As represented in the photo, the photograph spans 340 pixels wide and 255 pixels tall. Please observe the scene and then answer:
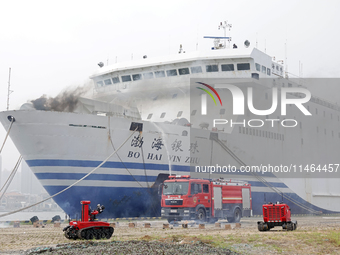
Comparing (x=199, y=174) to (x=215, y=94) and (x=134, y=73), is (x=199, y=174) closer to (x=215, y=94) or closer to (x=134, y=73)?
(x=215, y=94)

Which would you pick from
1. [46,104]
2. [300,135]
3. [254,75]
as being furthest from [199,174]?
[300,135]

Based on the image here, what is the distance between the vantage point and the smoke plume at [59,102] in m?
21.0

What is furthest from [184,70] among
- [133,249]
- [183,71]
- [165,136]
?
[133,249]

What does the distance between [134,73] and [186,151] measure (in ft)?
24.5

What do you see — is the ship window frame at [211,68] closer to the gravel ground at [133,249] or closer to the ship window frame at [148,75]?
the ship window frame at [148,75]

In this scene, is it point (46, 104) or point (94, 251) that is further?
point (46, 104)

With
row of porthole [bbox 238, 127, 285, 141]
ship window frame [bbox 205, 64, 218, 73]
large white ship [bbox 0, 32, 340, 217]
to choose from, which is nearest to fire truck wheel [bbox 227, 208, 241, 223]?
large white ship [bbox 0, 32, 340, 217]

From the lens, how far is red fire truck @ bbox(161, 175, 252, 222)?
802 inches

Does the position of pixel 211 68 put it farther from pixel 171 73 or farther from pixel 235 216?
pixel 235 216

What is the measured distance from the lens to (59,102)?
71.1 ft

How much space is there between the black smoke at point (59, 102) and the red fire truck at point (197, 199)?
638 cm

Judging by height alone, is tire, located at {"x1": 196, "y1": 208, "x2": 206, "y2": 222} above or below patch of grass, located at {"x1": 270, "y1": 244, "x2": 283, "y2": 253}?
above

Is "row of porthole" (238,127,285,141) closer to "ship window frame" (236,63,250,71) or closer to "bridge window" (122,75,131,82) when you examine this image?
"ship window frame" (236,63,250,71)

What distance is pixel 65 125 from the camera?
20.4m
